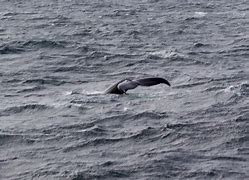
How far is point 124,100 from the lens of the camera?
34.7m

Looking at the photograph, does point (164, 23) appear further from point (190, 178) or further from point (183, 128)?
point (190, 178)

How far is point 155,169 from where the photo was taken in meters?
26.3

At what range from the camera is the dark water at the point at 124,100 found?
88.4 feet

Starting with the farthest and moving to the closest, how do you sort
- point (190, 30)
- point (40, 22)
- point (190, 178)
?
point (40, 22) < point (190, 30) < point (190, 178)

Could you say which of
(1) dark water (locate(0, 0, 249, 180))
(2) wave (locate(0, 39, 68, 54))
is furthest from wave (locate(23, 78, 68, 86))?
(2) wave (locate(0, 39, 68, 54))

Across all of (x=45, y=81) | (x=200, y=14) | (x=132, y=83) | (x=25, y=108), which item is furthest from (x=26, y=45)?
(x=200, y=14)

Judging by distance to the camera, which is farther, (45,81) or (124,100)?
(45,81)

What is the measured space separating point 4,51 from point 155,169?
2462 centimetres

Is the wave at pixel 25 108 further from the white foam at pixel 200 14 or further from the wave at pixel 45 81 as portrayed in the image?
the white foam at pixel 200 14

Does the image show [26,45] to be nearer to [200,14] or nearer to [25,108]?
[25,108]

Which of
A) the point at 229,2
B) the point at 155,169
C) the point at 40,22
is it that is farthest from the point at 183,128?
the point at 229,2

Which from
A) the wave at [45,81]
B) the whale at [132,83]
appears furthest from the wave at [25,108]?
the wave at [45,81]

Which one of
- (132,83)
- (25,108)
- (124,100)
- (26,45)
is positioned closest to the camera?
(25,108)

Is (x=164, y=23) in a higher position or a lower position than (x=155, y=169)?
lower
